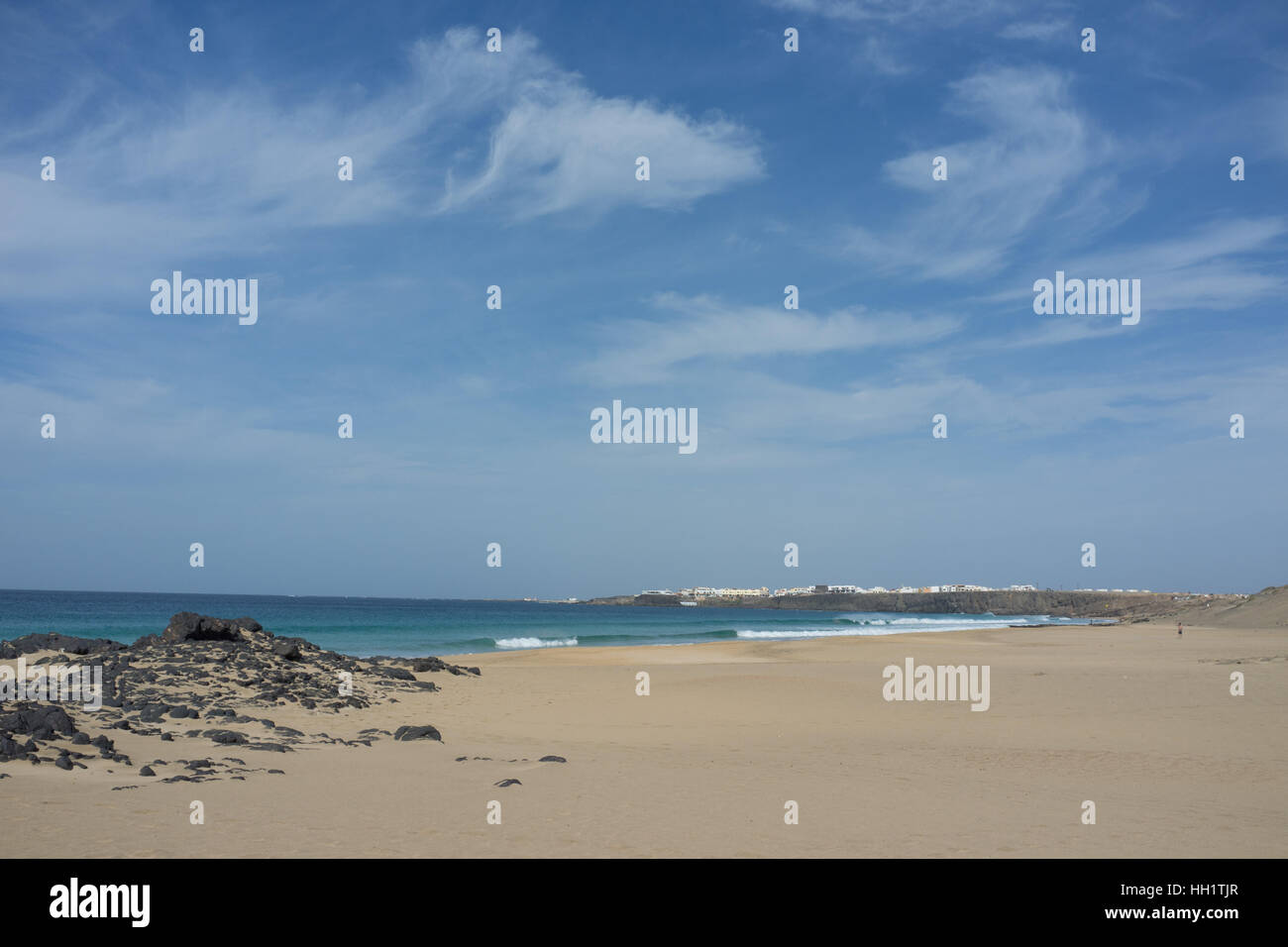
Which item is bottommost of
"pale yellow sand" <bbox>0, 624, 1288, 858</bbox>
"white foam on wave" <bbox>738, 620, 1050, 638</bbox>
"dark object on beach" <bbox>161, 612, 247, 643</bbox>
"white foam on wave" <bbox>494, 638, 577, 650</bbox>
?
"white foam on wave" <bbox>738, 620, 1050, 638</bbox>

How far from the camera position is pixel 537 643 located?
57.0m

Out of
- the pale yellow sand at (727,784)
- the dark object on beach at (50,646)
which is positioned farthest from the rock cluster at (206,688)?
the pale yellow sand at (727,784)

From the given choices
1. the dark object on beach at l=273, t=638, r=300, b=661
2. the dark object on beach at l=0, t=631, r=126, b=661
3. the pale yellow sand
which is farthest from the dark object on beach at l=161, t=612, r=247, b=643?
the pale yellow sand

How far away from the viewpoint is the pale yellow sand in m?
7.84

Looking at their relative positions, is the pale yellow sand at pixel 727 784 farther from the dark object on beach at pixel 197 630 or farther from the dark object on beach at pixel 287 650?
the dark object on beach at pixel 197 630

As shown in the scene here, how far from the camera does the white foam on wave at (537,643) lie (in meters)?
54.0

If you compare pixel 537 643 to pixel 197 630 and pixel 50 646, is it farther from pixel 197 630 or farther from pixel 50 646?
pixel 50 646

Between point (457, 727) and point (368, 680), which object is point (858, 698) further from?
point (368, 680)

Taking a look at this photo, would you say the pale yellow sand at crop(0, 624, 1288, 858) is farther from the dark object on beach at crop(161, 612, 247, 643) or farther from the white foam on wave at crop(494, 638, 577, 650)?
the white foam on wave at crop(494, 638, 577, 650)

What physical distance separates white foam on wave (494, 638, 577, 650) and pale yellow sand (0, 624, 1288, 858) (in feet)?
107
